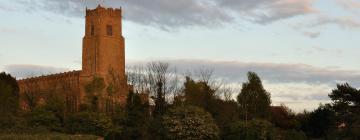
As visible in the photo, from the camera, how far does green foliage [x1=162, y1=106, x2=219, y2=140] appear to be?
138 feet

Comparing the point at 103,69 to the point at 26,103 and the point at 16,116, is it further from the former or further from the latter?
the point at 16,116

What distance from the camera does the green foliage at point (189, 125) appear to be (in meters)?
42.1

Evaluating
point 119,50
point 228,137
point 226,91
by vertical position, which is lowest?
point 228,137

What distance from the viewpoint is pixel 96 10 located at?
254ft

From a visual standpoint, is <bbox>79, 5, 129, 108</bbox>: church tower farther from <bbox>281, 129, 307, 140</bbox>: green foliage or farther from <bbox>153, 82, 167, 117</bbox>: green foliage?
<bbox>281, 129, 307, 140</bbox>: green foliage

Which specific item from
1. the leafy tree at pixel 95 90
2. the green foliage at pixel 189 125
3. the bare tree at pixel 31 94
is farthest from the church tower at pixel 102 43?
the green foliage at pixel 189 125

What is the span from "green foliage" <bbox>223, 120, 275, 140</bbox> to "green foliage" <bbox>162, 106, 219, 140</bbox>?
137 centimetres

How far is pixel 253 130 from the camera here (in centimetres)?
4253

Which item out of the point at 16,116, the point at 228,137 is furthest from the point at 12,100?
the point at 228,137

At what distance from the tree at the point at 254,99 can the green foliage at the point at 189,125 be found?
8.75 metres

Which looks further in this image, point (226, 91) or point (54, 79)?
point (54, 79)

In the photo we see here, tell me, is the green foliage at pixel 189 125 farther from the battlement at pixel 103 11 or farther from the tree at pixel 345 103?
the battlement at pixel 103 11

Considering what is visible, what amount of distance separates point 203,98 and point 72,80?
2796 cm

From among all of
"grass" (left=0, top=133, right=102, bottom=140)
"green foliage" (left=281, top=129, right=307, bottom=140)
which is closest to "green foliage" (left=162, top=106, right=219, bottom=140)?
"green foliage" (left=281, top=129, right=307, bottom=140)
